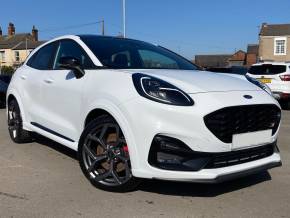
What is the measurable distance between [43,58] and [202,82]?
266cm

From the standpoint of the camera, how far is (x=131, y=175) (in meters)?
3.92

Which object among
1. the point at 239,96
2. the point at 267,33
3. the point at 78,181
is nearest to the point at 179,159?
the point at 239,96

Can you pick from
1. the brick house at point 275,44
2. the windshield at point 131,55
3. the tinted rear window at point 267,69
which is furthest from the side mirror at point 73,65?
the brick house at point 275,44

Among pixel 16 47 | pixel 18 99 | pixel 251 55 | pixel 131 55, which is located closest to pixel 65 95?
pixel 131 55

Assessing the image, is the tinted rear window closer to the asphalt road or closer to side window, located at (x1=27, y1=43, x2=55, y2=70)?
the asphalt road

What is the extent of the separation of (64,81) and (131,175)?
1.52 metres

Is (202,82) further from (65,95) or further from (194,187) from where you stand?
(65,95)

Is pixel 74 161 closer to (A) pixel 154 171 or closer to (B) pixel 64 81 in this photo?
(B) pixel 64 81

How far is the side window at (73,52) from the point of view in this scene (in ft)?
15.3

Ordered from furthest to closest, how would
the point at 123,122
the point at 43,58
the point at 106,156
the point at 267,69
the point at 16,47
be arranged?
the point at 16,47 < the point at 267,69 < the point at 43,58 < the point at 106,156 < the point at 123,122

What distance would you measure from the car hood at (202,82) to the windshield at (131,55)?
54 cm

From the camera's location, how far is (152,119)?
3627 mm

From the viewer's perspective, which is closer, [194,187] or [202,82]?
[202,82]

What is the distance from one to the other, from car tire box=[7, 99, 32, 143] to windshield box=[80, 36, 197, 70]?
1900mm
